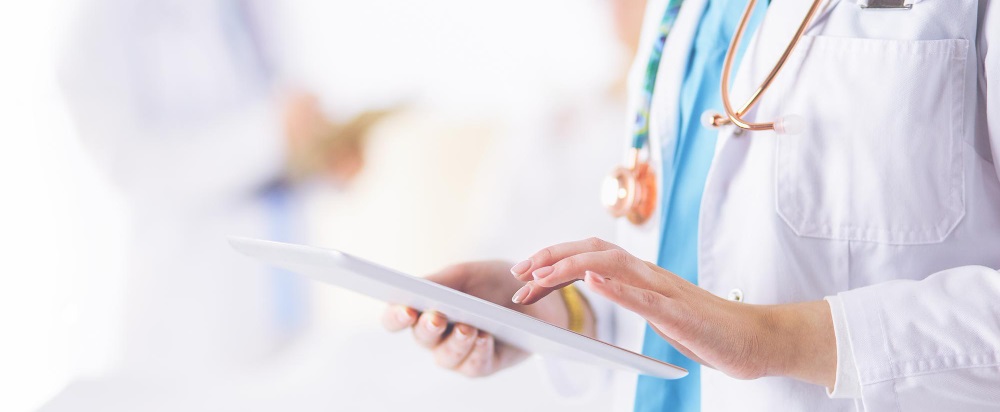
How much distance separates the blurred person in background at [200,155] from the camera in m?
1.68

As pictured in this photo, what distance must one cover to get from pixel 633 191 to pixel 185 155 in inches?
55.5

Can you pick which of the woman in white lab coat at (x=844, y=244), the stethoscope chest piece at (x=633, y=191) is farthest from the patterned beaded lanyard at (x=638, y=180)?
the woman in white lab coat at (x=844, y=244)

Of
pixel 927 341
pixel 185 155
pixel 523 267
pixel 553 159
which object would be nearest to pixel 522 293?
pixel 523 267

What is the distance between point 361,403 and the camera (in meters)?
1.71

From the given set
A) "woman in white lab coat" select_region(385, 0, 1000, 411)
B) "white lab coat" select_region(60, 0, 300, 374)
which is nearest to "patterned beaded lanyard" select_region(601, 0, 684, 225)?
"woman in white lab coat" select_region(385, 0, 1000, 411)

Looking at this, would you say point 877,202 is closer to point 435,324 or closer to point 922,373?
point 922,373

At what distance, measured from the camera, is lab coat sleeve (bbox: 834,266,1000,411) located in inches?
20.3

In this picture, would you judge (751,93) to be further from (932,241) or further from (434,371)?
(434,371)

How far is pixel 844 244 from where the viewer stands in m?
0.60

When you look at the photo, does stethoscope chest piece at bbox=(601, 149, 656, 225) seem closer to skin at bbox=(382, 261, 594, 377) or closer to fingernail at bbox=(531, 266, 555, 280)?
skin at bbox=(382, 261, 594, 377)

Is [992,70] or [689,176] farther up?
[992,70]

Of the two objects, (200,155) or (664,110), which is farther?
(200,155)

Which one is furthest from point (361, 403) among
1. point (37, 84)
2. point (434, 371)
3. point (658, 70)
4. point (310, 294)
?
point (658, 70)

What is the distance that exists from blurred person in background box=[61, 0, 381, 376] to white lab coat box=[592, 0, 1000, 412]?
1429mm
